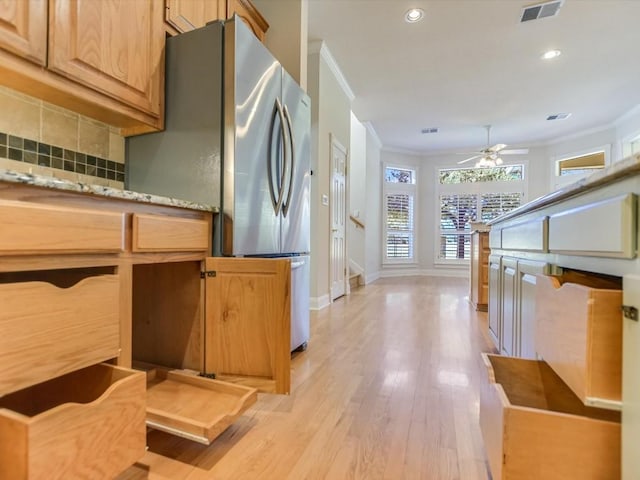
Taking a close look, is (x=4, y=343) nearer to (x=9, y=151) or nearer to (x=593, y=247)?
(x=9, y=151)

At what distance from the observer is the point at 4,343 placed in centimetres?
74

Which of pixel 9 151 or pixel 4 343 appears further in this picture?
pixel 9 151

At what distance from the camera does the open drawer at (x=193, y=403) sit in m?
1.08

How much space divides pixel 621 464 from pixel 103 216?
4.62 ft

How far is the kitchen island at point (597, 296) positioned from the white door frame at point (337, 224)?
2732mm

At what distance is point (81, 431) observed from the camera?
2.59 feet

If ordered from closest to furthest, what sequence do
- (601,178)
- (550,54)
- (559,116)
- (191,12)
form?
(601,178) < (191,12) < (550,54) < (559,116)

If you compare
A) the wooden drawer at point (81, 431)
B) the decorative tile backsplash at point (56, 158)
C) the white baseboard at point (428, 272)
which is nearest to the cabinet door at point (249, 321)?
the wooden drawer at point (81, 431)

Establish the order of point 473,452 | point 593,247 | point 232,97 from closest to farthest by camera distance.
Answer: point 593,247 < point 473,452 < point 232,97

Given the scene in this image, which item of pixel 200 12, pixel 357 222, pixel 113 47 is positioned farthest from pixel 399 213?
pixel 113 47

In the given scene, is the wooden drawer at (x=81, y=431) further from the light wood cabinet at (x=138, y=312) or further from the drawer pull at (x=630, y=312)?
the drawer pull at (x=630, y=312)

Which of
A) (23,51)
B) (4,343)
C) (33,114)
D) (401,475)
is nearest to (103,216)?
(4,343)

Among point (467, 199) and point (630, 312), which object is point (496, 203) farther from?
point (630, 312)

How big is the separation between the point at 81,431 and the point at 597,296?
121cm
